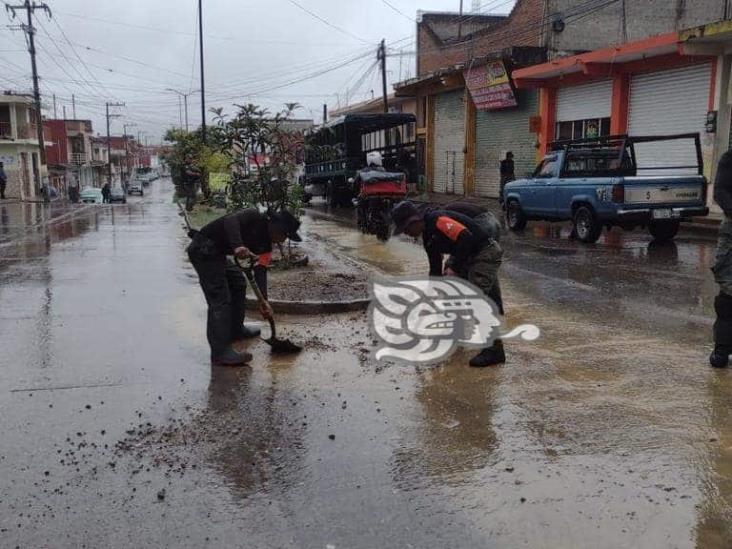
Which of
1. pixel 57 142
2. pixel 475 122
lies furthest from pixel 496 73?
Answer: pixel 57 142

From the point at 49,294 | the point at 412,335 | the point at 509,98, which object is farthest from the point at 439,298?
the point at 509,98

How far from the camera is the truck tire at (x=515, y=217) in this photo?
50.4 feet

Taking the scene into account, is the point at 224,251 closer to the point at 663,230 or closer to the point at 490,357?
the point at 490,357

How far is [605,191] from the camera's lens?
12.3m

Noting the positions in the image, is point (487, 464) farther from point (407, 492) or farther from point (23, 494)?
point (23, 494)

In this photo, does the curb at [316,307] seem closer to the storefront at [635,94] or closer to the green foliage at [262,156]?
the green foliage at [262,156]

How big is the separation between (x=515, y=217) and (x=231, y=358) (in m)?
10.9

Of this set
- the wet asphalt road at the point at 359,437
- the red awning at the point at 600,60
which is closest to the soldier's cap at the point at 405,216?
the wet asphalt road at the point at 359,437

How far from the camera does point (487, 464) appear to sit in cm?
391

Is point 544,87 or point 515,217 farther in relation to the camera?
point 544,87

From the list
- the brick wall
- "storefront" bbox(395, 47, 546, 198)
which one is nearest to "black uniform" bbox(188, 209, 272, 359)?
"storefront" bbox(395, 47, 546, 198)

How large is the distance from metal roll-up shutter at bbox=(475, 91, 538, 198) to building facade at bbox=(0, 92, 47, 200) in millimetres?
32058

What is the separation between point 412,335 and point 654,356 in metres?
2.05

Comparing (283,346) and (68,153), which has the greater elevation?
(68,153)
